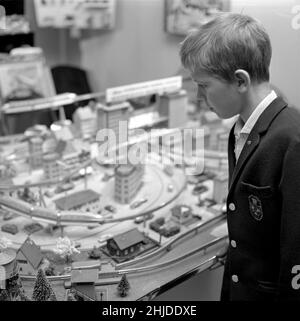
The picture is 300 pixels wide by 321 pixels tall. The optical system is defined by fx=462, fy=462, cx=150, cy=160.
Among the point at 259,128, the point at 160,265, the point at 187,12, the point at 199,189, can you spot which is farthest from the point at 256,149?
the point at 187,12

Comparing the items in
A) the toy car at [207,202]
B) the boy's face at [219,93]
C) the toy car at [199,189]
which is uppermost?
the boy's face at [219,93]

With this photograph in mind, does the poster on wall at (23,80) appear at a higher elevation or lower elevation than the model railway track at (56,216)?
higher

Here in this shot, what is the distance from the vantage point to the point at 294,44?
1.24m

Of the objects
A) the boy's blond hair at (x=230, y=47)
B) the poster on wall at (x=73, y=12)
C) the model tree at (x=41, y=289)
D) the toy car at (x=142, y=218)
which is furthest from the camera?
the poster on wall at (x=73, y=12)

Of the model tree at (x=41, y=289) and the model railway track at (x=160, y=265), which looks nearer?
the model tree at (x=41, y=289)

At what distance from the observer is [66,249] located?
44.5 inches

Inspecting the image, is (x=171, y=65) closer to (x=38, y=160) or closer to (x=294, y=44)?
(x=38, y=160)

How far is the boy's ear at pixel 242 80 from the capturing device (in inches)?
34.0

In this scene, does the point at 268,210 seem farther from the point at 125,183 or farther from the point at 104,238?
the point at 125,183

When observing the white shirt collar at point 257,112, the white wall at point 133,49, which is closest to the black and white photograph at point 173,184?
the white shirt collar at point 257,112

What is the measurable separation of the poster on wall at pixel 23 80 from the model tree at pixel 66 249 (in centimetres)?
135

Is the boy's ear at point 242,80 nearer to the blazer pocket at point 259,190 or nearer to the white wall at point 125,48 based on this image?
the blazer pocket at point 259,190

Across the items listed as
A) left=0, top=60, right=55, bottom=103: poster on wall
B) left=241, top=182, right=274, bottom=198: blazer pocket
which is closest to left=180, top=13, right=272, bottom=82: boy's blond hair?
left=241, top=182, right=274, bottom=198: blazer pocket
